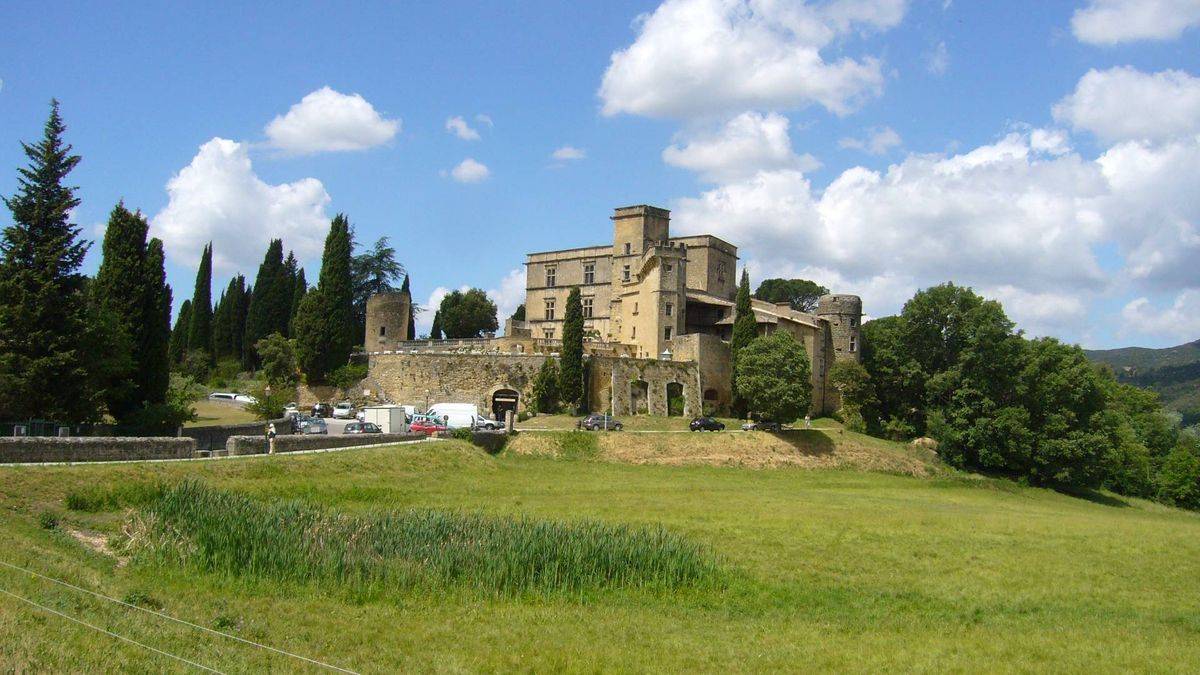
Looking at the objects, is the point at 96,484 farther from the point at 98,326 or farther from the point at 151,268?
the point at 151,268

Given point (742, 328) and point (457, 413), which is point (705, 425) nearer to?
point (742, 328)

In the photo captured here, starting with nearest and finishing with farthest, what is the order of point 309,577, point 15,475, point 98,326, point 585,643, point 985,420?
point 585,643
point 309,577
point 15,475
point 98,326
point 985,420

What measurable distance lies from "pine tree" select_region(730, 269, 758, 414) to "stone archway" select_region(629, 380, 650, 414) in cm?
547

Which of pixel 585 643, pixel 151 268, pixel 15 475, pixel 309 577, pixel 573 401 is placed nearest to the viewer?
pixel 585 643

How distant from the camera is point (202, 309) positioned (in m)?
74.6

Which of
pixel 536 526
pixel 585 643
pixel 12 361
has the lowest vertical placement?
pixel 585 643

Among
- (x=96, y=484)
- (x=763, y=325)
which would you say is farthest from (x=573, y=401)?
(x=96, y=484)

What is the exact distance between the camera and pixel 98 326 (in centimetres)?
3441

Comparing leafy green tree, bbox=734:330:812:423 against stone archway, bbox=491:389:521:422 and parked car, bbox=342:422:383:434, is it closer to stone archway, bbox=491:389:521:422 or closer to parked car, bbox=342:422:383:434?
stone archway, bbox=491:389:521:422

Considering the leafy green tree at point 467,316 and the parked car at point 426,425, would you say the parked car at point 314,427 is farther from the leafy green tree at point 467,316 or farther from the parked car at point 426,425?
the leafy green tree at point 467,316

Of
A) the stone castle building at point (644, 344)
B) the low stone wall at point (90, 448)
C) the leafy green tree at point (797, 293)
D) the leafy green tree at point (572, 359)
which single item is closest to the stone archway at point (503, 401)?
the stone castle building at point (644, 344)

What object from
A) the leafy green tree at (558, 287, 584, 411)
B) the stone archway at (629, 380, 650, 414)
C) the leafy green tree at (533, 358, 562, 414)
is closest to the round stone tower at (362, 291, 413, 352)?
the leafy green tree at (533, 358, 562, 414)

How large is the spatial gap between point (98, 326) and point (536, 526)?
2303 cm

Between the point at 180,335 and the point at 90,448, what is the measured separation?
53512 millimetres
